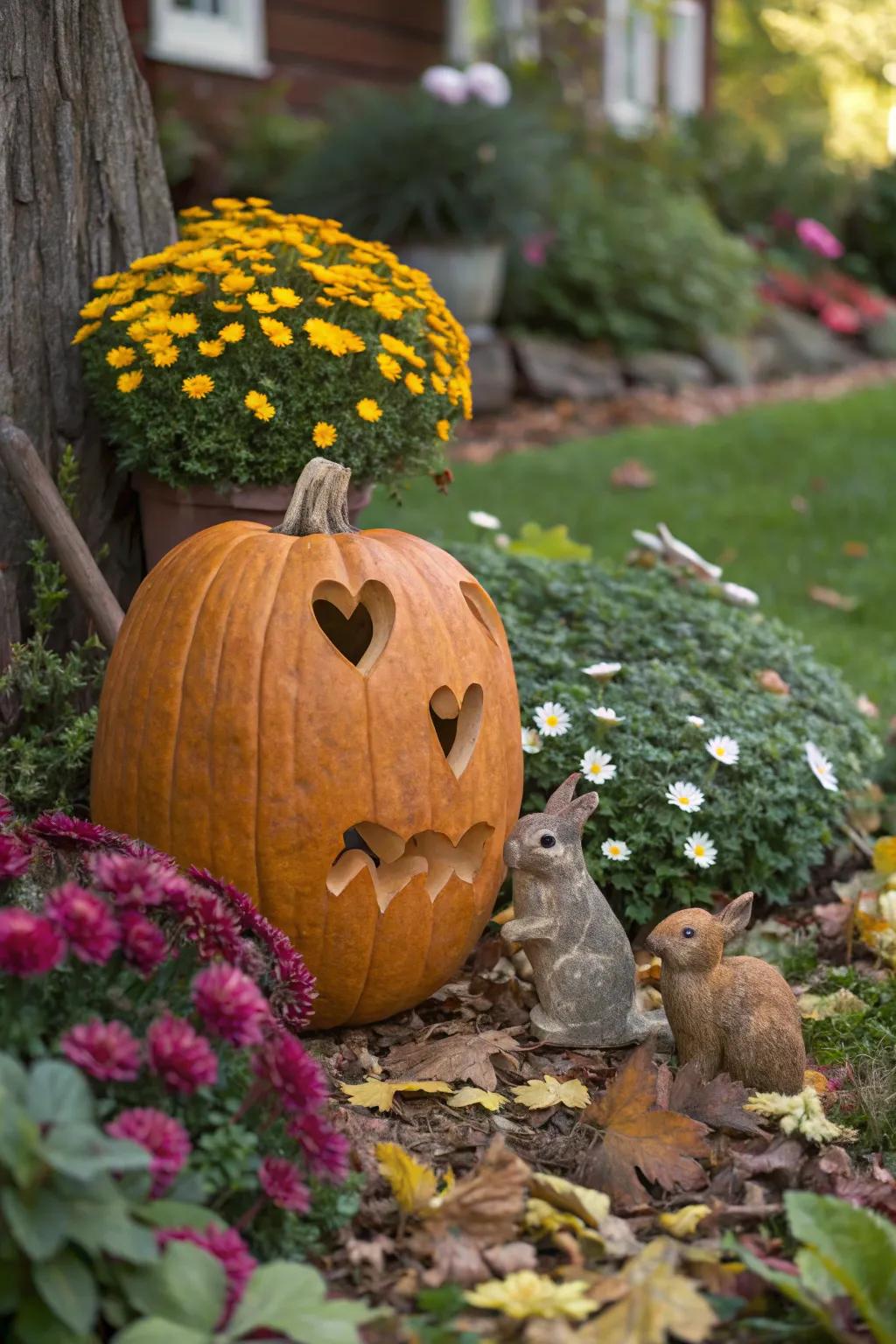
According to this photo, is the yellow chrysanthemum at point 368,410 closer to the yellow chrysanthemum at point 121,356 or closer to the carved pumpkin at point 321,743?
the carved pumpkin at point 321,743

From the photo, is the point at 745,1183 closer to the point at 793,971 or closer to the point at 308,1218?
the point at 308,1218

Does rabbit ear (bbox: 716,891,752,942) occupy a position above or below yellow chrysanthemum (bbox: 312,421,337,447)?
below

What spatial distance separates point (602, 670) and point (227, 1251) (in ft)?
5.76

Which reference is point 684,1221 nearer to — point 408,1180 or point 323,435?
point 408,1180

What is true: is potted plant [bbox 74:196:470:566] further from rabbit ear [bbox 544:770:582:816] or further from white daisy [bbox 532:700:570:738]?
rabbit ear [bbox 544:770:582:816]

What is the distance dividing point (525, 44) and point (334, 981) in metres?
11.6

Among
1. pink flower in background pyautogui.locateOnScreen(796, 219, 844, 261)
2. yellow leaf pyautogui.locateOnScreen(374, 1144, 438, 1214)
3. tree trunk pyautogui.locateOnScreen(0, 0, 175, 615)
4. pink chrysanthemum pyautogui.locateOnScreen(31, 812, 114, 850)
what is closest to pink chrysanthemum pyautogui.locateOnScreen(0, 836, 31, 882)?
pink chrysanthemum pyautogui.locateOnScreen(31, 812, 114, 850)

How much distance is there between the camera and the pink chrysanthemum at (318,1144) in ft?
5.66

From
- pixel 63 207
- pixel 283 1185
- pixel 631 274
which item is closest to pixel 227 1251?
pixel 283 1185

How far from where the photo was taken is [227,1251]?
1575 millimetres

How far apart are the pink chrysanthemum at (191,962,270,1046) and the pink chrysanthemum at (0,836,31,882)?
37 cm

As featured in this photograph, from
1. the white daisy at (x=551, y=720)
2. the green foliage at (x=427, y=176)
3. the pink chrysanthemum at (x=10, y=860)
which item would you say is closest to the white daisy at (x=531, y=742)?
the white daisy at (x=551, y=720)

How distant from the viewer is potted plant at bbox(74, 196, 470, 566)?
9.21 feet

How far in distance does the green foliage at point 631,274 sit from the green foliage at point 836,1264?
338 inches
